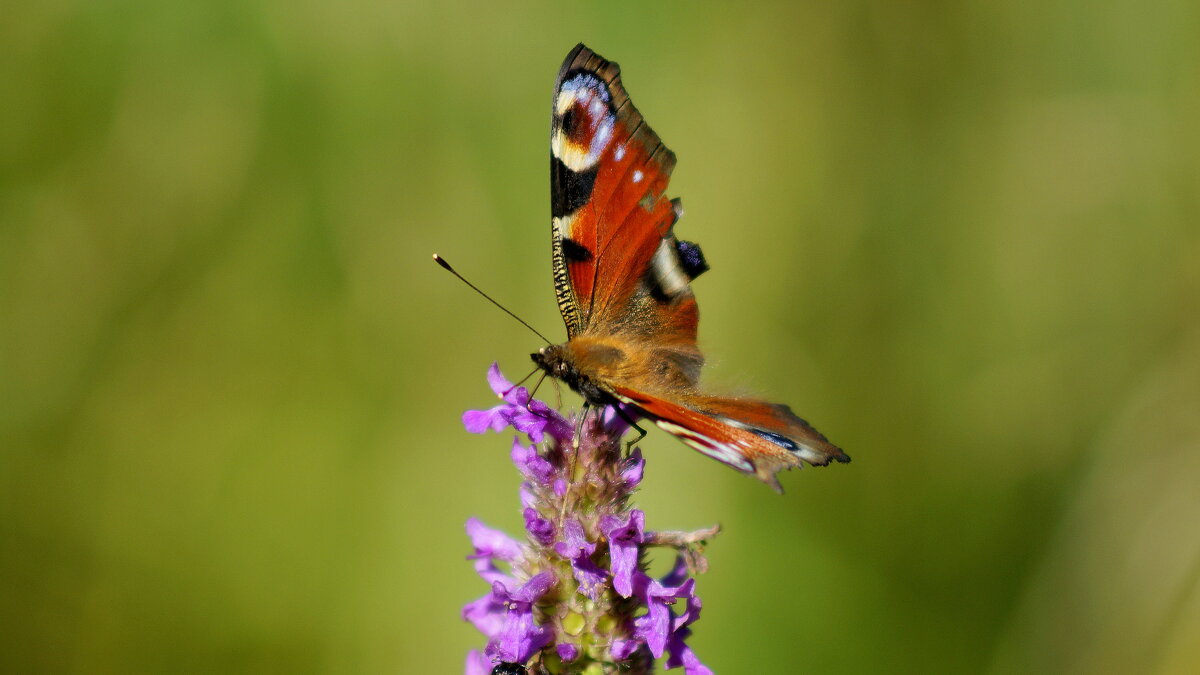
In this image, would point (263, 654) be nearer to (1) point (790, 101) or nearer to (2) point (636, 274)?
(2) point (636, 274)

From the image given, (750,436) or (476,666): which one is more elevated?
(750,436)

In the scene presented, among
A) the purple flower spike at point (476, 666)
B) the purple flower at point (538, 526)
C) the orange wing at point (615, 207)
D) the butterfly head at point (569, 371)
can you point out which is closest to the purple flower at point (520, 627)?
the purple flower at point (538, 526)

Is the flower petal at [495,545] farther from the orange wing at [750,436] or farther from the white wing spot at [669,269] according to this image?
the white wing spot at [669,269]

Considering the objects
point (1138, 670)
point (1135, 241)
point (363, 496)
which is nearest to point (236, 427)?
point (363, 496)

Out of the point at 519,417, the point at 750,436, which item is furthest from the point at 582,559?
the point at 750,436

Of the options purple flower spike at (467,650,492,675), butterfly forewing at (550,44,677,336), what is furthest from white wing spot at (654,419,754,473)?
purple flower spike at (467,650,492,675)

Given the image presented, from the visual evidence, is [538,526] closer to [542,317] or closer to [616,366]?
[616,366]

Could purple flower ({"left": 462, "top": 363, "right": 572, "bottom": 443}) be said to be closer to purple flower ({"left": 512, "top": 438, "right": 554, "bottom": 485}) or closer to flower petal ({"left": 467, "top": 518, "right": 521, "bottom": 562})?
purple flower ({"left": 512, "top": 438, "right": 554, "bottom": 485})
